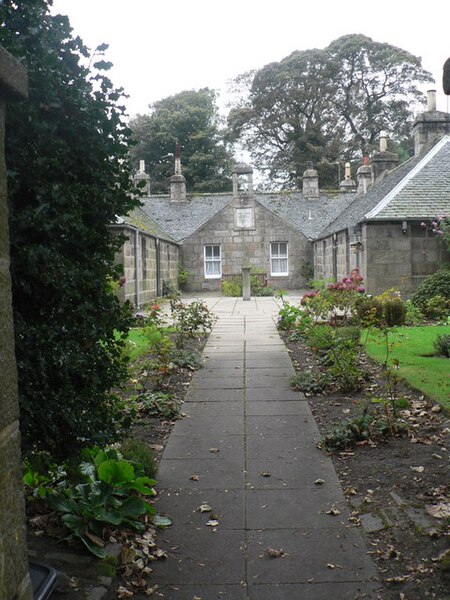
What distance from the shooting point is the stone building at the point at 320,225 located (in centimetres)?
1733

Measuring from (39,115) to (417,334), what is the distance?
31.1 feet

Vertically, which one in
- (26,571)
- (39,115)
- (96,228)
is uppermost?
(39,115)

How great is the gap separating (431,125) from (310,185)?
42.4 ft

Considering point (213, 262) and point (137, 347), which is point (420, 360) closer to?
point (137, 347)

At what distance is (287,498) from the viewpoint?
4.09 meters

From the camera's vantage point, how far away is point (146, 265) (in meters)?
20.7

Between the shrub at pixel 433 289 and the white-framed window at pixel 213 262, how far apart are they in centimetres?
1577

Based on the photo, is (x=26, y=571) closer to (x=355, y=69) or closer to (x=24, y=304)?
(x=24, y=304)

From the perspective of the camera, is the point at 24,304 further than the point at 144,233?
No

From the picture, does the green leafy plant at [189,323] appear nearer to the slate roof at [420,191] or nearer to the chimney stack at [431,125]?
the slate roof at [420,191]

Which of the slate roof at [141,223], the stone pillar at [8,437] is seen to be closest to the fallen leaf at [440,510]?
the stone pillar at [8,437]

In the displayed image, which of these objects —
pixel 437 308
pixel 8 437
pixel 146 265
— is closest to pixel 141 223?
pixel 146 265

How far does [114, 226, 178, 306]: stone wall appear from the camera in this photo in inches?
665

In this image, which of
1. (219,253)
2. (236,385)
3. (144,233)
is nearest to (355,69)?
(219,253)
